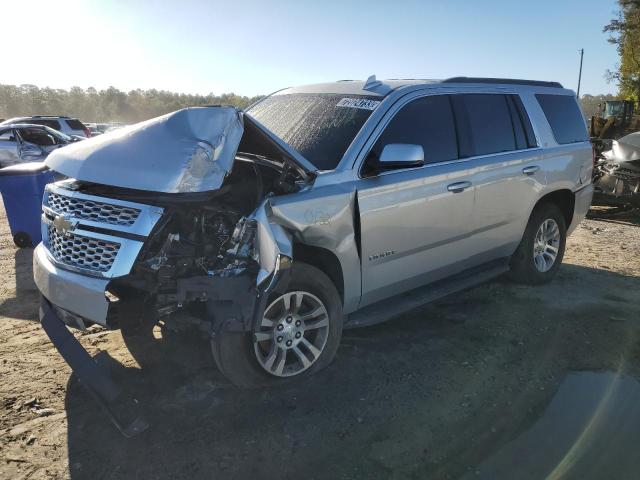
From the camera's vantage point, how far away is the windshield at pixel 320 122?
378cm

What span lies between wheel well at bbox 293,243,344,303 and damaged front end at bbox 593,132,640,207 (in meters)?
7.95

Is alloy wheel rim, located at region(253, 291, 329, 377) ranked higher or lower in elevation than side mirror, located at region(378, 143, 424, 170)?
lower

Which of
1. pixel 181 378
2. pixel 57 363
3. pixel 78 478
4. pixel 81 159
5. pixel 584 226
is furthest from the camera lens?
pixel 584 226

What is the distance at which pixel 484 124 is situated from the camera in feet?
15.4

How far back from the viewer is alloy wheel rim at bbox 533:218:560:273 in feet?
18.1

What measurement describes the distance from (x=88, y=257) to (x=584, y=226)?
8599 mm

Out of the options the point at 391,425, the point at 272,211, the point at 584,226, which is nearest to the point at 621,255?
the point at 584,226

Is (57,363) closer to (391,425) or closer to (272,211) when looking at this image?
(272,211)

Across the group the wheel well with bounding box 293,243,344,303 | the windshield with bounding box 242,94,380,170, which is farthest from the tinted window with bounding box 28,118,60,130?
the wheel well with bounding box 293,243,344,303

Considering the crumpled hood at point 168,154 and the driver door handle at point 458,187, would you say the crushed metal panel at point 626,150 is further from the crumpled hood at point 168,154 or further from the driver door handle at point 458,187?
the crumpled hood at point 168,154

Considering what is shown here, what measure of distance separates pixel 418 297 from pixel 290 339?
1197mm

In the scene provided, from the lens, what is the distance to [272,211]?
10.1ft

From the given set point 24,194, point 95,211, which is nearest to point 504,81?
point 95,211

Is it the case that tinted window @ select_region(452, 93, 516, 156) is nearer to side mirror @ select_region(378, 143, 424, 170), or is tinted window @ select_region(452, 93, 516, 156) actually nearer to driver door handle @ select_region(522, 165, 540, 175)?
driver door handle @ select_region(522, 165, 540, 175)
